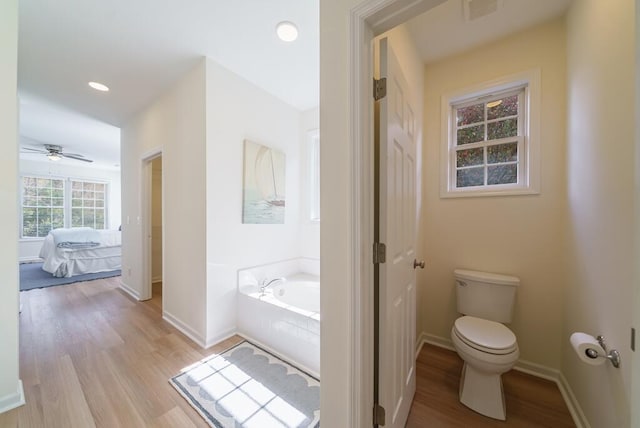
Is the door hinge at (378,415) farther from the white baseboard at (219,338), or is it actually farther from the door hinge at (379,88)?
the white baseboard at (219,338)

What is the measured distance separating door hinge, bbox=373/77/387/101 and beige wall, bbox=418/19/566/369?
1.34 metres

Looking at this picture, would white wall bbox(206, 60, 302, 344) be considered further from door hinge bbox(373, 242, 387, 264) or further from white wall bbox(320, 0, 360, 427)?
door hinge bbox(373, 242, 387, 264)

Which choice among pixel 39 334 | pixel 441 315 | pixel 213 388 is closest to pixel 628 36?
pixel 441 315

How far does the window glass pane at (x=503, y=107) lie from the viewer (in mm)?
1838

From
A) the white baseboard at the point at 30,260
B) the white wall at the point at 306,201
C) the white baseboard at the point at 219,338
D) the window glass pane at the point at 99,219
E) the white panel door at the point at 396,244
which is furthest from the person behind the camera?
the window glass pane at the point at 99,219

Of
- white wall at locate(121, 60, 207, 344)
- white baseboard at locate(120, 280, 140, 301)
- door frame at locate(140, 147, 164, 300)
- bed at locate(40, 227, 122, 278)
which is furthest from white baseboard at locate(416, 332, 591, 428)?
bed at locate(40, 227, 122, 278)

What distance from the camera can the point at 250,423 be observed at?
1.29 m

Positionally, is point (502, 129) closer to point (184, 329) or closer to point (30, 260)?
point (184, 329)

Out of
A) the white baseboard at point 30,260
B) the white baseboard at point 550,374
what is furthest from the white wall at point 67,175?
the white baseboard at point 550,374

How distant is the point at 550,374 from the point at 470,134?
1.96 metres

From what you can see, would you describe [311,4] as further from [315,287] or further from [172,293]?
[172,293]

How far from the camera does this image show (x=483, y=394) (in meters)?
1.39

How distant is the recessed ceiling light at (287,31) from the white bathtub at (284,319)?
7.22 ft

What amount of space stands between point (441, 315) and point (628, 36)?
6.60 feet
